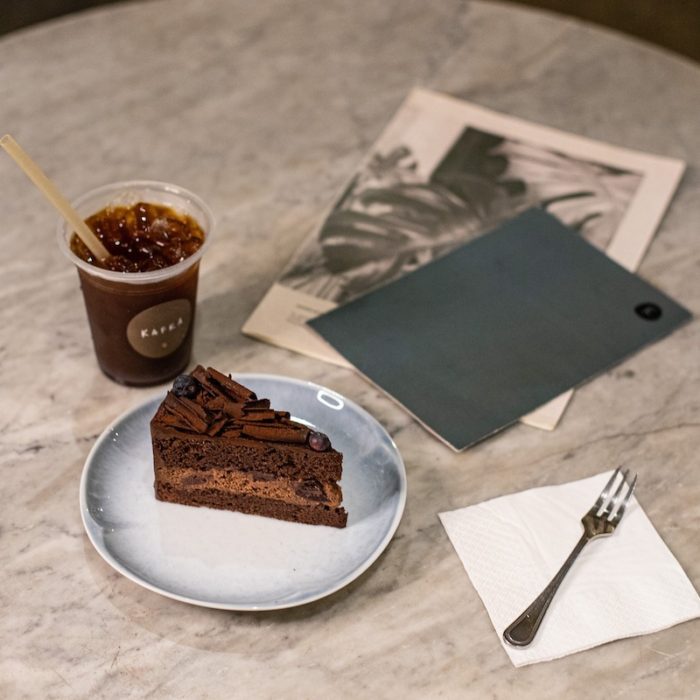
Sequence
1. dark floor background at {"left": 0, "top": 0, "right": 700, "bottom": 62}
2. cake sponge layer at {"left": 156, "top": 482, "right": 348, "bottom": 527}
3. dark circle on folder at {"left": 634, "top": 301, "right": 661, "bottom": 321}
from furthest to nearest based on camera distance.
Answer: dark floor background at {"left": 0, "top": 0, "right": 700, "bottom": 62}
dark circle on folder at {"left": 634, "top": 301, "right": 661, "bottom": 321}
cake sponge layer at {"left": 156, "top": 482, "right": 348, "bottom": 527}

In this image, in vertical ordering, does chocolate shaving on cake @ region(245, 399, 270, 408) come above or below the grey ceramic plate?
above

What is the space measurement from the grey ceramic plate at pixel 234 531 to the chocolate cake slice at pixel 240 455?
0.06 feet

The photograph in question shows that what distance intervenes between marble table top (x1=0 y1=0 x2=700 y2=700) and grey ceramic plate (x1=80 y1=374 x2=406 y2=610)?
0.03 m

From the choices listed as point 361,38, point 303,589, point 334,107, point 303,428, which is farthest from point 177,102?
point 303,589

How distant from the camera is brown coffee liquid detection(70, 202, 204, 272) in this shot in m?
1.08

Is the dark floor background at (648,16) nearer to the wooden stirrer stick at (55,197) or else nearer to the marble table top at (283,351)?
the marble table top at (283,351)

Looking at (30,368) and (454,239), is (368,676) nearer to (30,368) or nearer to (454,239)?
(30,368)

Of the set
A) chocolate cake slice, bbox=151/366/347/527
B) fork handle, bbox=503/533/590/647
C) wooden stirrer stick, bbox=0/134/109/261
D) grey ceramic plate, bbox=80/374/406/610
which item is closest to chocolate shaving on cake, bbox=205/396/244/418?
chocolate cake slice, bbox=151/366/347/527

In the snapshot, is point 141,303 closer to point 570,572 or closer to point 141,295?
point 141,295

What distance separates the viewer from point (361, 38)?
5.71 feet

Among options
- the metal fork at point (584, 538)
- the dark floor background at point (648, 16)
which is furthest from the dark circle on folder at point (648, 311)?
the dark floor background at point (648, 16)

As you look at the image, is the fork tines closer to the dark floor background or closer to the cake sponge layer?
the cake sponge layer

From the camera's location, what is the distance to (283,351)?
1.22 metres

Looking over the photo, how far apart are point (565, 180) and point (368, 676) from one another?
880 millimetres
